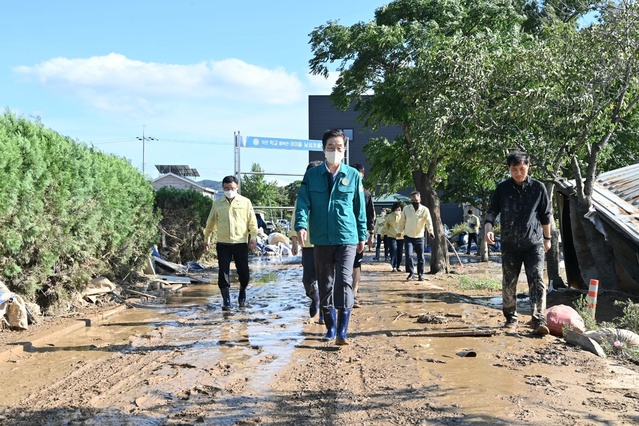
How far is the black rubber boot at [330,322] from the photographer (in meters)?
6.29

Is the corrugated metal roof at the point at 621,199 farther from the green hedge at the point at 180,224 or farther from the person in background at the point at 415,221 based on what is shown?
the green hedge at the point at 180,224

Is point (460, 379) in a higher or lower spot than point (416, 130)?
lower

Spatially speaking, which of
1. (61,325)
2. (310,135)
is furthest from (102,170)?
(310,135)

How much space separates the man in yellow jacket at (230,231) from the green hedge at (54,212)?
176 cm

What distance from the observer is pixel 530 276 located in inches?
280

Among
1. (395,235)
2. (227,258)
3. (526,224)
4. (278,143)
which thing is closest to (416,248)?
(395,235)

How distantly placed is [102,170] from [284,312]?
11.9ft

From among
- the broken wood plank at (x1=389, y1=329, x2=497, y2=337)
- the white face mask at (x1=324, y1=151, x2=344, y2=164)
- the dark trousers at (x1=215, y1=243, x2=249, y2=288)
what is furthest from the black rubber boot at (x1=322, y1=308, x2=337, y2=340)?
the dark trousers at (x1=215, y1=243, x2=249, y2=288)

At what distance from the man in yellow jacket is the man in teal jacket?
2.76 metres

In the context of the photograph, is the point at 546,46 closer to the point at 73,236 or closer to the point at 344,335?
the point at 344,335

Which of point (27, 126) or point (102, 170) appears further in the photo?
point (102, 170)

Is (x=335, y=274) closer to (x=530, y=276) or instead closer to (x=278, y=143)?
(x=530, y=276)

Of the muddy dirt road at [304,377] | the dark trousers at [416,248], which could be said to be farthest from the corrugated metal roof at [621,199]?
the dark trousers at [416,248]

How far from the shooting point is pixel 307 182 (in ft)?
20.8
